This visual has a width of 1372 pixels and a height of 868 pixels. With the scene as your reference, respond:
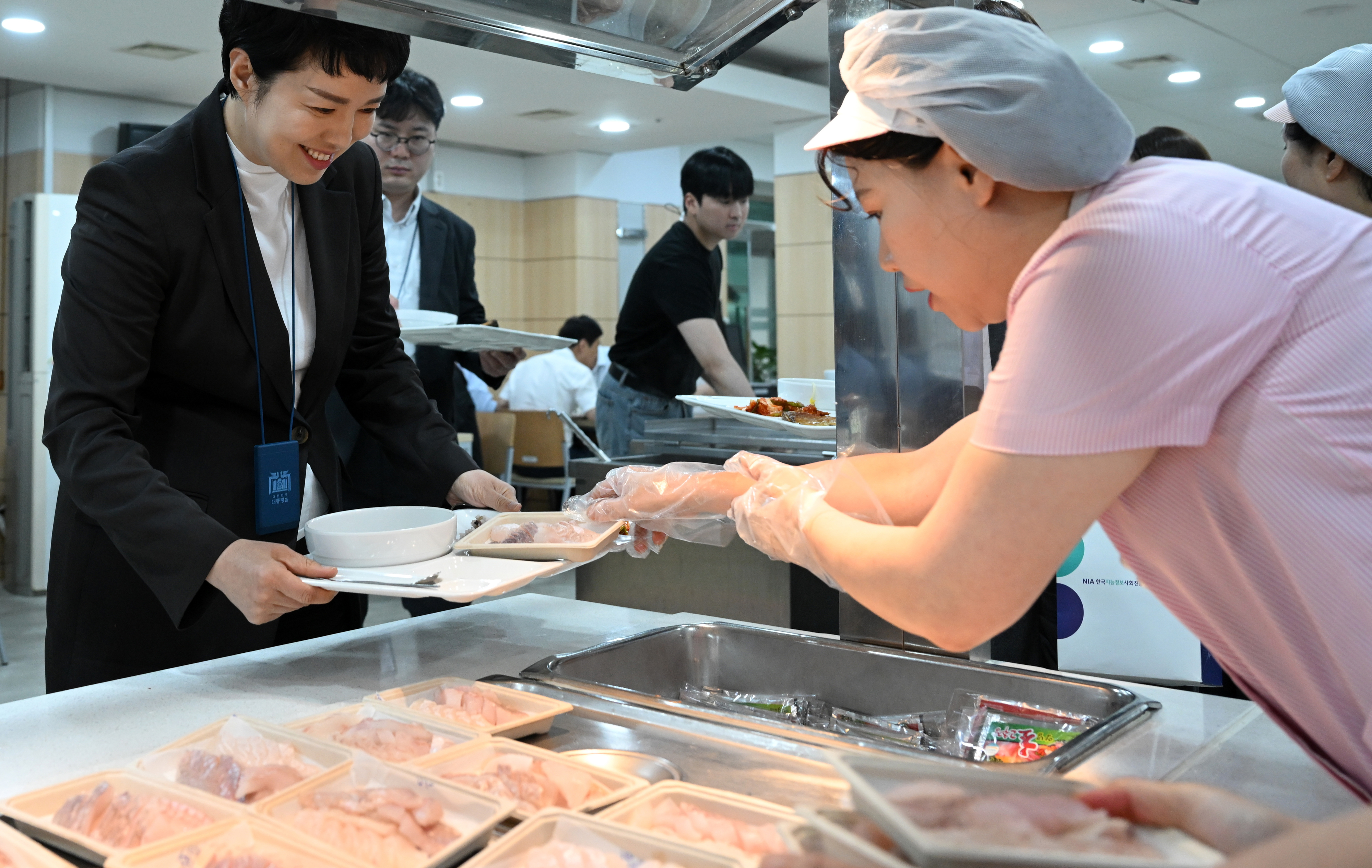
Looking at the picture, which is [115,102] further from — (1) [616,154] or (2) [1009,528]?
(2) [1009,528]

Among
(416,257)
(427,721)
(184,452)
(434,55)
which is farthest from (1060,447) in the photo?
(434,55)

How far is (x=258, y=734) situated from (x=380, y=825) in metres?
0.27

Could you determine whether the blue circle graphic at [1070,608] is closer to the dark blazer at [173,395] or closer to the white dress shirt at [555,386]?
the dark blazer at [173,395]

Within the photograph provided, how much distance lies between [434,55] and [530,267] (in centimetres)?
363

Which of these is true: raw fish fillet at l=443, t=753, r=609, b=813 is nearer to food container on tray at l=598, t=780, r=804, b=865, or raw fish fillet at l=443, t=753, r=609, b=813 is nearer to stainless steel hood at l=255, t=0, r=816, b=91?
food container on tray at l=598, t=780, r=804, b=865

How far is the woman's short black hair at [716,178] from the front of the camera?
137 inches

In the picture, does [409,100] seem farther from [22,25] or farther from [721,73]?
[721,73]

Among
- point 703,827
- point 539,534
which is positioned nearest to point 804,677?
point 539,534

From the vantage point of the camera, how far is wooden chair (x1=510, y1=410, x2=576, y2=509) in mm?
6535

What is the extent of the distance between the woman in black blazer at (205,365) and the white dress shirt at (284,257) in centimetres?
1

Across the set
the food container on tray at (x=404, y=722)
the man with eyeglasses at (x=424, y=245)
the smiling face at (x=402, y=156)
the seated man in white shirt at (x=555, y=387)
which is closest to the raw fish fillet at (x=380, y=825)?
the food container on tray at (x=404, y=722)

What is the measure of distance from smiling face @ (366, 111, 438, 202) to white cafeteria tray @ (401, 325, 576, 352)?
17.4 inches

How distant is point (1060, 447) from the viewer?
0.78 m

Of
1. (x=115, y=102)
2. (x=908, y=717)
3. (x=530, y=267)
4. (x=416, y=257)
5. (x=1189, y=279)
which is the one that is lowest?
(x=908, y=717)
